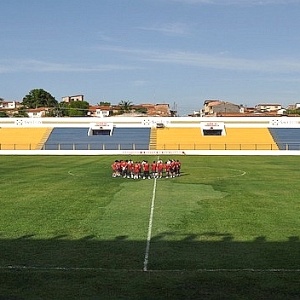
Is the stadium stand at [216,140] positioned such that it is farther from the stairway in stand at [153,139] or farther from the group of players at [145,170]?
the group of players at [145,170]

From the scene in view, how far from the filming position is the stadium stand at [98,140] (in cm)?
6756

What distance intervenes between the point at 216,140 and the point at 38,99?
104122mm

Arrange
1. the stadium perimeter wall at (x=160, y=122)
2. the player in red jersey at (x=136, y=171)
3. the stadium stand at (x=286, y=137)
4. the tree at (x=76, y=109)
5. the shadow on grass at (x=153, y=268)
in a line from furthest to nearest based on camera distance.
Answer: the tree at (x=76, y=109)
the stadium perimeter wall at (x=160, y=122)
the stadium stand at (x=286, y=137)
the player in red jersey at (x=136, y=171)
the shadow on grass at (x=153, y=268)

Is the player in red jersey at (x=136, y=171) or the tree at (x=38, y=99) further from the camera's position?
the tree at (x=38, y=99)

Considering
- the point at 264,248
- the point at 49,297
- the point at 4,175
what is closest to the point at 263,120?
the point at 4,175

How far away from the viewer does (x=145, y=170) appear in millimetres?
34344

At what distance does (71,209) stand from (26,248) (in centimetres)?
672

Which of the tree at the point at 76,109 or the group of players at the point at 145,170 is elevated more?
the tree at the point at 76,109

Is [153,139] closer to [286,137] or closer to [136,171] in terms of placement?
[286,137]

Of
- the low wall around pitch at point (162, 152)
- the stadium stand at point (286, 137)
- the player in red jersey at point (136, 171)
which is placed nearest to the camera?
the player in red jersey at point (136, 171)

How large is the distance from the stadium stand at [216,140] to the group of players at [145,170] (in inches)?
1230

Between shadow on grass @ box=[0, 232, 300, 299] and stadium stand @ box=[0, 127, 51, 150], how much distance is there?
53.3 meters

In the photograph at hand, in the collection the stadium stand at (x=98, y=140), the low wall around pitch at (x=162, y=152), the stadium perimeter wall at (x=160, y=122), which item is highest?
the stadium perimeter wall at (x=160, y=122)

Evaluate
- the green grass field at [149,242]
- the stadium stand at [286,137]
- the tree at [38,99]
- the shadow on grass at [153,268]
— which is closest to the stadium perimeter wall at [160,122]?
the stadium stand at [286,137]
